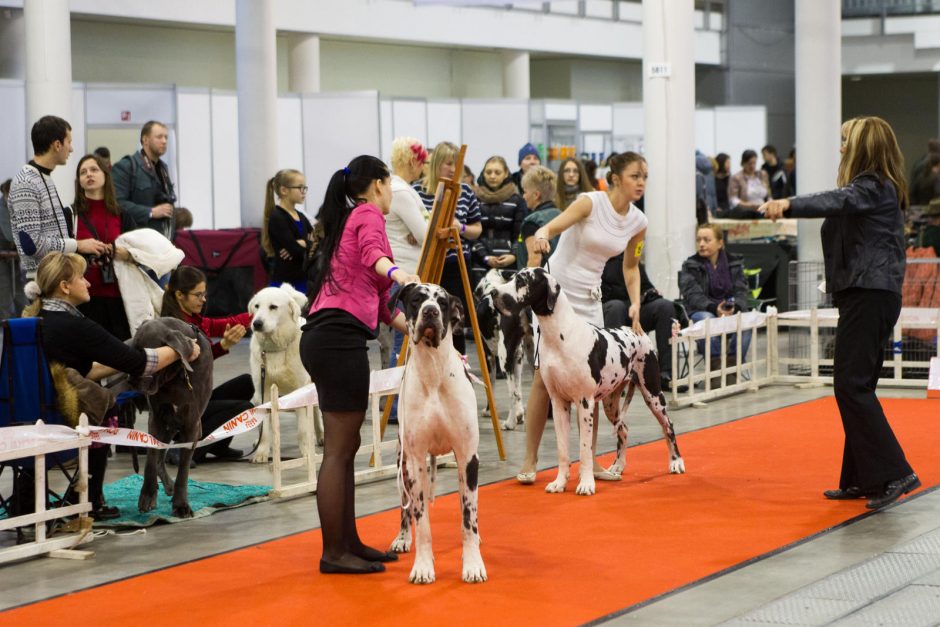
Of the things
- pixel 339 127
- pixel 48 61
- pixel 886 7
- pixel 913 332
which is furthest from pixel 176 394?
pixel 886 7

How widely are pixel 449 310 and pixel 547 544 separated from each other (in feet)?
3.71

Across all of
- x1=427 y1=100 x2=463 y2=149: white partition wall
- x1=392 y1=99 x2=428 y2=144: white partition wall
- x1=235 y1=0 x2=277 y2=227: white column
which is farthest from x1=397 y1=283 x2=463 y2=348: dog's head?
x1=427 y1=100 x2=463 y2=149: white partition wall

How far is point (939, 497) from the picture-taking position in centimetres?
562

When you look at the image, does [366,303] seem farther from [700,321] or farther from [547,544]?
[700,321]

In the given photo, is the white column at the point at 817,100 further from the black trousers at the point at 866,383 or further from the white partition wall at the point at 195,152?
the black trousers at the point at 866,383

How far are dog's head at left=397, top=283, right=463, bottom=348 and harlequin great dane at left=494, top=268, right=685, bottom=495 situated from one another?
48.8 inches

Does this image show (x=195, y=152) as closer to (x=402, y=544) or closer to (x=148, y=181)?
(x=148, y=181)

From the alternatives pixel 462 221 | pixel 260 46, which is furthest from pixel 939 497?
pixel 260 46

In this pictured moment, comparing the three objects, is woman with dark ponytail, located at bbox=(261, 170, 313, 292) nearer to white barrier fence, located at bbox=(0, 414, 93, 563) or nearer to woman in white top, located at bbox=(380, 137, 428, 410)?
woman in white top, located at bbox=(380, 137, 428, 410)

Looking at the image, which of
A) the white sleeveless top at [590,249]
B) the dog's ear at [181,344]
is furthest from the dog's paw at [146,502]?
the white sleeveless top at [590,249]

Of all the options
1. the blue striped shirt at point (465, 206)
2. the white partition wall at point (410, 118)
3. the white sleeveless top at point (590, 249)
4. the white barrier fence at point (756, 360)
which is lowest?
the white barrier fence at point (756, 360)

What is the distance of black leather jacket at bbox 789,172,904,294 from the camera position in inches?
→ 213

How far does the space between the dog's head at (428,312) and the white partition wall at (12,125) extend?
10.9 meters

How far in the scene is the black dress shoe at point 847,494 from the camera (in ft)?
18.4
